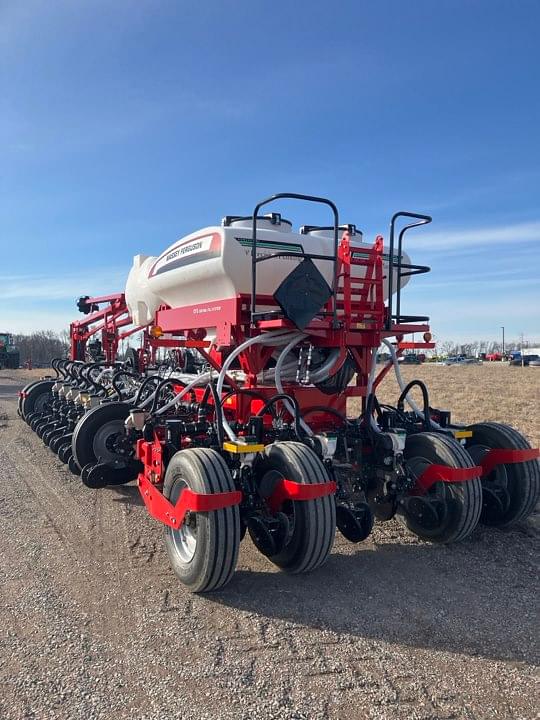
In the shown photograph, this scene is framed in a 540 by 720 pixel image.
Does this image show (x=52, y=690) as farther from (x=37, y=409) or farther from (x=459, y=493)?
(x=37, y=409)

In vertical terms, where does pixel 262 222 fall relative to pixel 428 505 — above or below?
above

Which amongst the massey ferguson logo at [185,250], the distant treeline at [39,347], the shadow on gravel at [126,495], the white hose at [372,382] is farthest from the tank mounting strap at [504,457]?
the distant treeline at [39,347]

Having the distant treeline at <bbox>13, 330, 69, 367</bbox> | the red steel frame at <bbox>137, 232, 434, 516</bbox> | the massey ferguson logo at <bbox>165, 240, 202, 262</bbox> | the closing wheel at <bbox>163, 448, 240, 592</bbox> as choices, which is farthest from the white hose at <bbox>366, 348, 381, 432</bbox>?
the distant treeline at <bbox>13, 330, 69, 367</bbox>

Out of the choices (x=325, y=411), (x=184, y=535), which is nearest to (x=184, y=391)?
(x=325, y=411)

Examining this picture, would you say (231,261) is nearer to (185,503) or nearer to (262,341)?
(262,341)

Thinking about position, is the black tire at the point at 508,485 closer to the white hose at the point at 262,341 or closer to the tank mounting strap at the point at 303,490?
the tank mounting strap at the point at 303,490

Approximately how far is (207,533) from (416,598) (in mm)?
1403

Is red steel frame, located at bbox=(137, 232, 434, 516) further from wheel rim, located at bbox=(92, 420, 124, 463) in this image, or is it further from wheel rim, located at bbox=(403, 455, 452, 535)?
wheel rim, located at bbox=(92, 420, 124, 463)

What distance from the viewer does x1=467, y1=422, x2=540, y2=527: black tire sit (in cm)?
477

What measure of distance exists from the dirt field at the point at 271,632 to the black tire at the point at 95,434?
1446mm

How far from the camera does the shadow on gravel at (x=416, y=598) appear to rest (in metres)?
3.24

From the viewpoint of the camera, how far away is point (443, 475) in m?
4.36

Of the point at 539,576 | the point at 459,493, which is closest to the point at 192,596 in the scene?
the point at 459,493

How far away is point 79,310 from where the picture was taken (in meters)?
12.1
